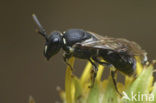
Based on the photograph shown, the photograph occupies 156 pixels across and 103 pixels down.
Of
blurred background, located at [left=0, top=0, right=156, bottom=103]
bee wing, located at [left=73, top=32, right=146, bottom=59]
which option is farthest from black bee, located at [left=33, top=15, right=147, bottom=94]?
blurred background, located at [left=0, top=0, right=156, bottom=103]

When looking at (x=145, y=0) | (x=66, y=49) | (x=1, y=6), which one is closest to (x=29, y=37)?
(x=1, y=6)

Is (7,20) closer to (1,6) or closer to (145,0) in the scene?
(1,6)

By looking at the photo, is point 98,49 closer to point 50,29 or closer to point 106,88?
point 106,88

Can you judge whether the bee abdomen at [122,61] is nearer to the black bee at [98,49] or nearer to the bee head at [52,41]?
the black bee at [98,49]

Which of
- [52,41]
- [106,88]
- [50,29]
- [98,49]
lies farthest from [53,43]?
[50,29]

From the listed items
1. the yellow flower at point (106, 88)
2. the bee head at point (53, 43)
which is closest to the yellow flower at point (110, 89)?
the yellow flower at point (106, 88)

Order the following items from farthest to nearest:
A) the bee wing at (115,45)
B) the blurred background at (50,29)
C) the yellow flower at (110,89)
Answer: the blurred background at (50,29) < the bee wing at (115,45) < the yellow flower at (110,89)
